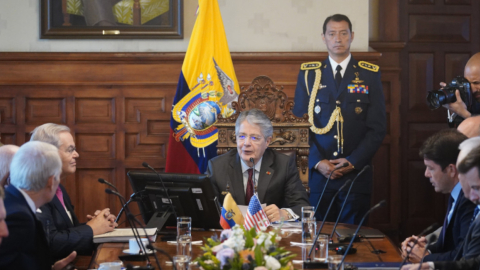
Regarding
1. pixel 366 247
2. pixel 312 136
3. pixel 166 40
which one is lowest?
pixel 366 247

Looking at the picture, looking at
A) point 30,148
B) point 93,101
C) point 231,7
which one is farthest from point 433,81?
point 30,148

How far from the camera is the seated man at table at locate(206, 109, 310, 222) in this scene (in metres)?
3.58

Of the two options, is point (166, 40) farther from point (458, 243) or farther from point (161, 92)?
point (458, 243)

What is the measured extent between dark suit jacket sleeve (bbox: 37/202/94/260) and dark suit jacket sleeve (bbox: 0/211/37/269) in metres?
0.48

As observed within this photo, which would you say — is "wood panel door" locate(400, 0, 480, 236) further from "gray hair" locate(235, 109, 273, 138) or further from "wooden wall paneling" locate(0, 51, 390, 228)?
"gray hair" locate(235, 109, 273, 138)

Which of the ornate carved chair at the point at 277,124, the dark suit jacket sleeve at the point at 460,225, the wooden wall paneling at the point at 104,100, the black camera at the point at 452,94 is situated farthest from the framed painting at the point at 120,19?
the dark suit jacket sleeve at the point at 460,225

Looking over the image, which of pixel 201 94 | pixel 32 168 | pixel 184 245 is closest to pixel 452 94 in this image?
pixel 201 94

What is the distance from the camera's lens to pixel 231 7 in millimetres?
5207

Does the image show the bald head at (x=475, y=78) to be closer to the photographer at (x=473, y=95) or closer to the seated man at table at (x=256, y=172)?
the photographer at (x=473, y=95)

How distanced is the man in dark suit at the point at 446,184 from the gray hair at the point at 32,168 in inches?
63.4

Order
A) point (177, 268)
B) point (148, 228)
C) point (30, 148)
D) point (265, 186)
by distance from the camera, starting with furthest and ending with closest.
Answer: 1. point (265, 186)
2. point (148, 228)
3. point (30, 148)
4. point (177, 268)

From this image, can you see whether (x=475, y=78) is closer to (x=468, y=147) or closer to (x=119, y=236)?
(x=468, y=147)

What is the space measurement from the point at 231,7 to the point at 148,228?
2.75 meters

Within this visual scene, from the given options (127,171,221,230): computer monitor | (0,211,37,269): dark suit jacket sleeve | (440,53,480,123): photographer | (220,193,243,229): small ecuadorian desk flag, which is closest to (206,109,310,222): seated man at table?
(127,171,221,230): computer monitor
